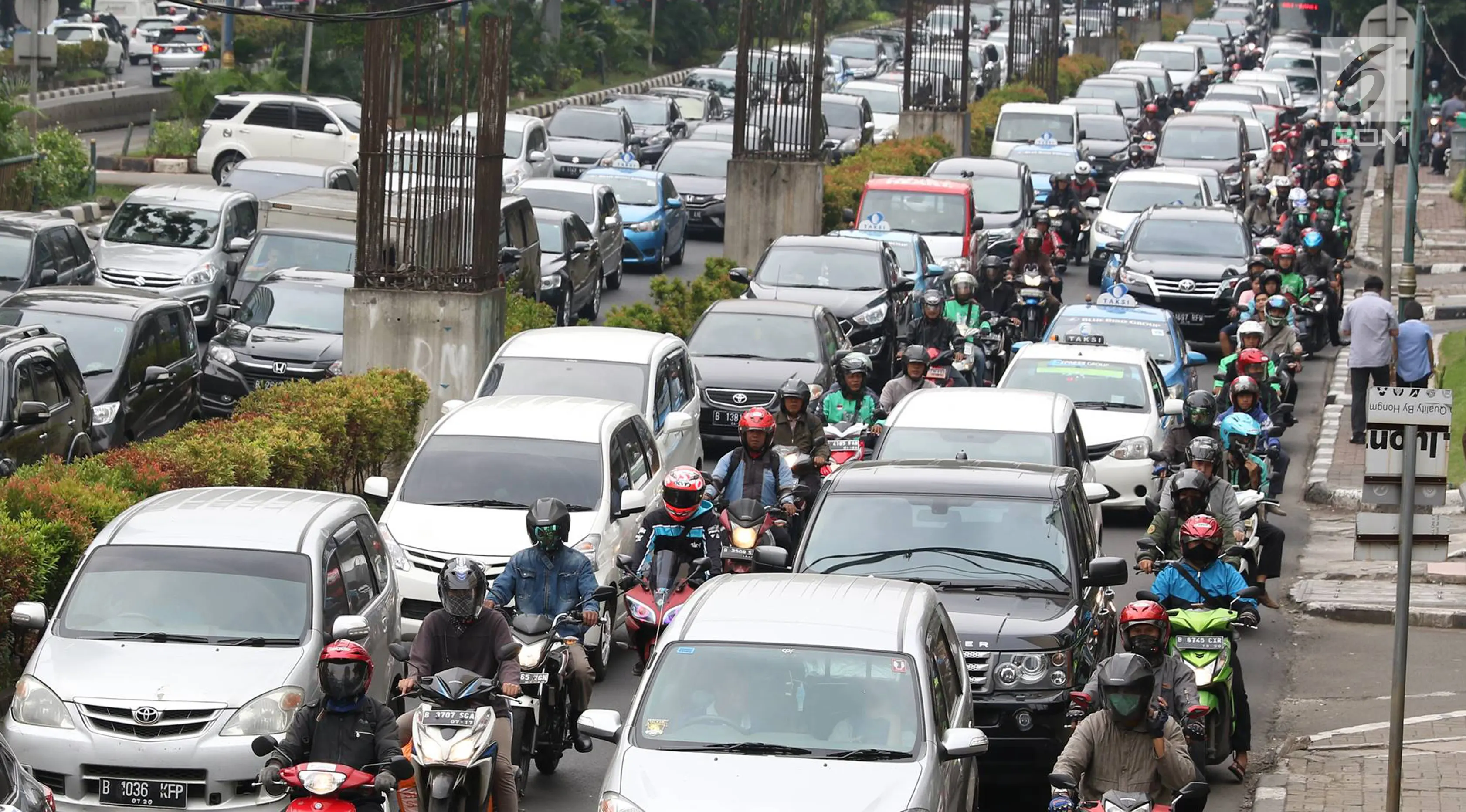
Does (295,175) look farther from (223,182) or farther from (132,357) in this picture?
(132,357)

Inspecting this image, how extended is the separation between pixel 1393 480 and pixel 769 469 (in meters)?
5.62

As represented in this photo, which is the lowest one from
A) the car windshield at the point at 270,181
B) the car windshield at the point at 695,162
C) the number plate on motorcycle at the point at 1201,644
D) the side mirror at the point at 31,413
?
the number plate on motorcycle at the point at 1201,644

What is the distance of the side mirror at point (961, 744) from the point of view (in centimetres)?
855

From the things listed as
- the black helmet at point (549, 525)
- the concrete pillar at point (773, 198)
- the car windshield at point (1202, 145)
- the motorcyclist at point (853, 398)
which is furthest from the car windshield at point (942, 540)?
the car windshield at point (1202, 145)

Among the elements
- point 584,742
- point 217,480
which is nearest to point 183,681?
point 584,742

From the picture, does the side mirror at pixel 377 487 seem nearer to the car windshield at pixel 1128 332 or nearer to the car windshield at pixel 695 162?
the car windshield at pixel 1128 332

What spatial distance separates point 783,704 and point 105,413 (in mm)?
11175

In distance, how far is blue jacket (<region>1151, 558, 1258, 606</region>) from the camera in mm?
11898

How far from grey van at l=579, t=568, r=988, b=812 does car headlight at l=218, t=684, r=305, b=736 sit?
1882mm

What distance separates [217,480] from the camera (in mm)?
14570

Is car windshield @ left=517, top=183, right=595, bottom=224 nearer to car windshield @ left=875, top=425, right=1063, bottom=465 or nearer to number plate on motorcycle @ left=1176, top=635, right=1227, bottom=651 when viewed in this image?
car windshield @ left=875, top=425, right=1063, bottom=465

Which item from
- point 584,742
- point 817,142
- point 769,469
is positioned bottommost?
point 584,742

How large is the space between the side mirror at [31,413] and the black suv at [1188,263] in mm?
15903

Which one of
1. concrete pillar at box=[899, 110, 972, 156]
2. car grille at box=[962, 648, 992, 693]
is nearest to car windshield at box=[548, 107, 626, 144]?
concrete pillar at box=[899, 110, 972, 156]
